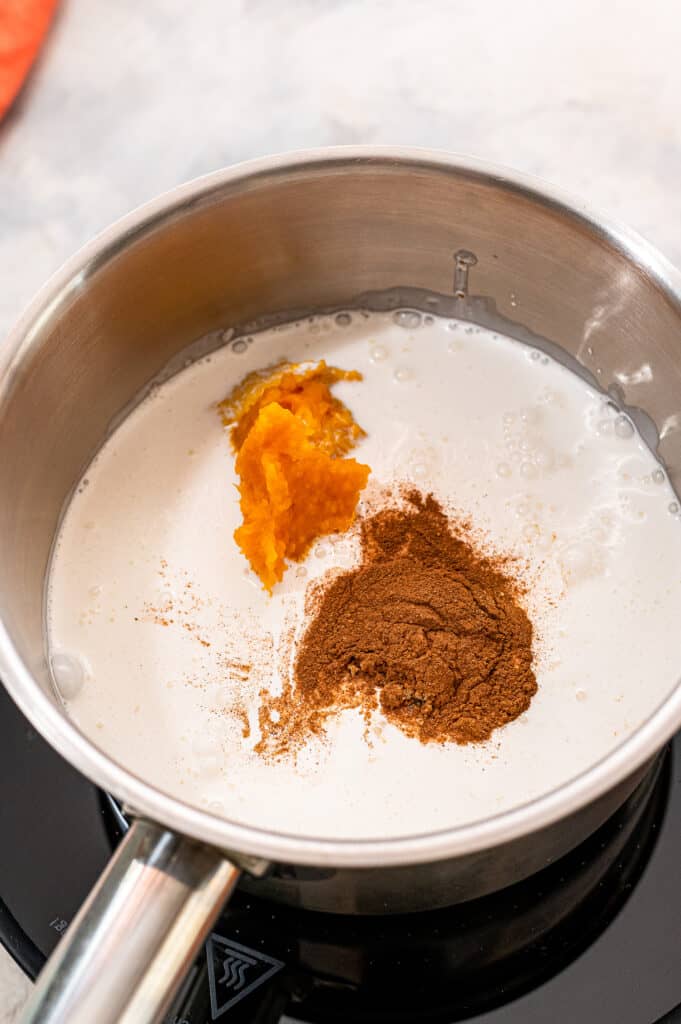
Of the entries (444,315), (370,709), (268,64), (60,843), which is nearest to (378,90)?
(268,64)

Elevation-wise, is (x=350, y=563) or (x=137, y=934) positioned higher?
(x=350, y=563)

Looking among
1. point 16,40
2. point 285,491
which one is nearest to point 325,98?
point 16,40

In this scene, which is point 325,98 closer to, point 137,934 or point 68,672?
point 68,672

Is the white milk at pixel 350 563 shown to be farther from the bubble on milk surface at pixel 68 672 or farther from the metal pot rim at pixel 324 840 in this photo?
the metal pot rim at pixel 324 840

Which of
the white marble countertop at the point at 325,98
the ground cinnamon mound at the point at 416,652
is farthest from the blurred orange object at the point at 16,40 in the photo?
the ground cinnamon mound at the point at 416,652

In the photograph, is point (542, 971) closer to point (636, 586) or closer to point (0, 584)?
point (636, 586)
